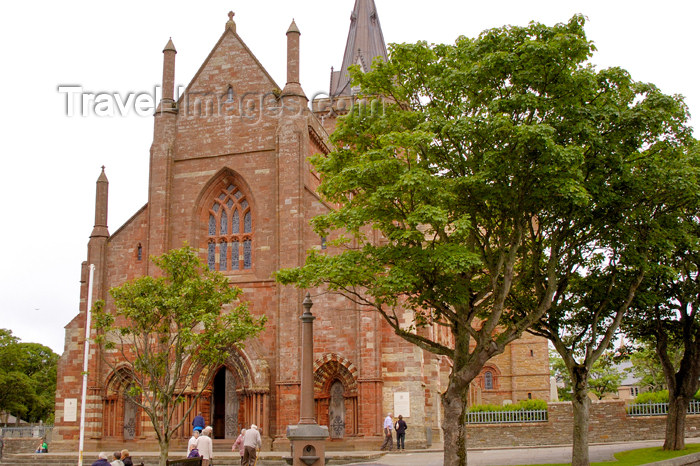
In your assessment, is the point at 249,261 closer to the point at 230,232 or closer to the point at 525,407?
the point at 230,232

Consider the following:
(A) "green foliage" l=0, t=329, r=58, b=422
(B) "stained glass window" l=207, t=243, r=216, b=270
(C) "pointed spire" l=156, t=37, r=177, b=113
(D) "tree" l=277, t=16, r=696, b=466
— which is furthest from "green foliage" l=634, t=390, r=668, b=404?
(A) "green foliage" l=0, t=329, r=58, b=422

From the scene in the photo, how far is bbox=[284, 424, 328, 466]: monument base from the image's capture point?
1750 cm

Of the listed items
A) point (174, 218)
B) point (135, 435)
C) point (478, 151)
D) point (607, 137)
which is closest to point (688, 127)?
point (607, 137)

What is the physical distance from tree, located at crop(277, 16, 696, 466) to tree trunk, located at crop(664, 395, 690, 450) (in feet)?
23.3

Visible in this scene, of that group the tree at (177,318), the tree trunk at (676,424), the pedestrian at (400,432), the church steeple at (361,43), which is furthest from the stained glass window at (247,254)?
the church steeple at (361,43)

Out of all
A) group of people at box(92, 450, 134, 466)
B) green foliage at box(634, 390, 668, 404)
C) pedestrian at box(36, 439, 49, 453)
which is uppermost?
green foliage at box(634, 390, 668, 404)

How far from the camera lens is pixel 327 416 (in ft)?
99.3

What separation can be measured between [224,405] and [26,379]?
45.8 meters

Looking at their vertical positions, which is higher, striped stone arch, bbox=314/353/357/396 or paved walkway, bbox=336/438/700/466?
striped stone arch, bbox=314/353/357/396

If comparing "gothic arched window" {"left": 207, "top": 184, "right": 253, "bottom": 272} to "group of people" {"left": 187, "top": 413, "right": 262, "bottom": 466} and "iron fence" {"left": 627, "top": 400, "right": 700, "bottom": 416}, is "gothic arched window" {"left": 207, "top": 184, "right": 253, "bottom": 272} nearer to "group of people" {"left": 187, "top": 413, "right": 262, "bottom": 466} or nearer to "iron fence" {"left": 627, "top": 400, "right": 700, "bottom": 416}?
"group of people" {"left": 187, "top": 413, "right": 262, "bottom": 466}

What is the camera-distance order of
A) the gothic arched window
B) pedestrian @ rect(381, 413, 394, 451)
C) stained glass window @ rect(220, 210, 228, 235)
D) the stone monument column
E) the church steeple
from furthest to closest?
the church steeple → stained glass window @ rect(220, 210, 228, 235) → the gothic arched window → pedestrian @ rect(381, 413, 394, 451) → the stone monument column

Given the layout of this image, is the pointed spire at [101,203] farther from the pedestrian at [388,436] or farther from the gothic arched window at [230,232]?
the pedestrian at [388,436]

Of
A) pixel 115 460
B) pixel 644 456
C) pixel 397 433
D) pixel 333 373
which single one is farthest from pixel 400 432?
pixel 115 460

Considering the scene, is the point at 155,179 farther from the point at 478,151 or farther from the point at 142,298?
the point at 478,151
